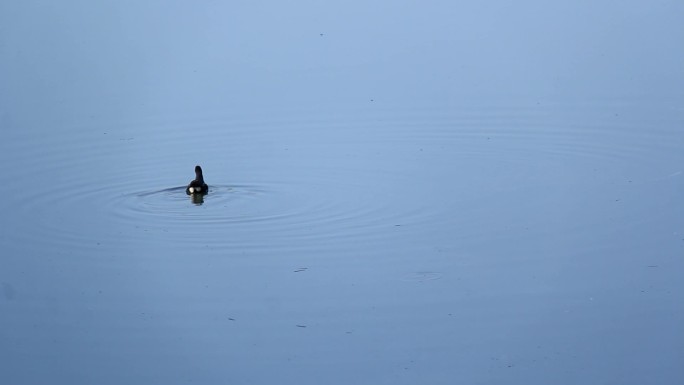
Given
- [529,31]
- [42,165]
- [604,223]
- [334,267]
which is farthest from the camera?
[529,31]

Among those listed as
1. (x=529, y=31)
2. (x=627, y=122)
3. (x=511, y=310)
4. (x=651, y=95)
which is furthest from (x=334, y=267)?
(x=529, y=31)

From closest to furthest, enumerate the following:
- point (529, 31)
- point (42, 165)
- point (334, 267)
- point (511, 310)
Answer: point (511, 310)
point (334, 267)
point (42, 165)
point (529, 31)

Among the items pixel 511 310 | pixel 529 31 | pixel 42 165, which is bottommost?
pixel 511 310

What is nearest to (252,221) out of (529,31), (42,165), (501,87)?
(42,165)

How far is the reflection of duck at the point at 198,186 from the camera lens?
9.12m

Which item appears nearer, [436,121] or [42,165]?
[42,165]

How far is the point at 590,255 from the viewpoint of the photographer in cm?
773

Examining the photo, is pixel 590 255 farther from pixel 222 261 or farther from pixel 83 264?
pixel 83 264

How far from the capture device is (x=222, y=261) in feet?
25.7

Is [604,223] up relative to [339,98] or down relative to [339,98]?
down

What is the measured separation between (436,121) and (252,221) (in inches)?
111

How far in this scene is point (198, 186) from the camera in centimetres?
911

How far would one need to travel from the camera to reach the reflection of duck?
29.9 feet

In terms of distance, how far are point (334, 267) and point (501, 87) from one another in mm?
4566
